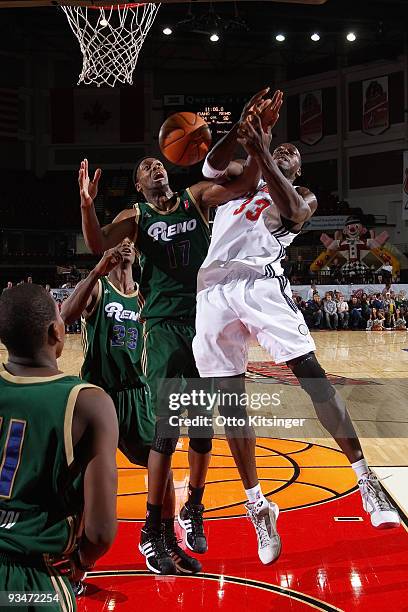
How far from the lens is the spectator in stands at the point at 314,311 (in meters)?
15.3

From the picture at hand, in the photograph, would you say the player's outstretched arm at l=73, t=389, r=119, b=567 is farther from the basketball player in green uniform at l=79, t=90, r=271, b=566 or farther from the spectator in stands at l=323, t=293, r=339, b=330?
the spectator in stands at l=323, t=293, r=339, b=330

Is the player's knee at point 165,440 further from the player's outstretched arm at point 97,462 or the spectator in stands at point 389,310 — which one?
the spectator in stands at point 389,310

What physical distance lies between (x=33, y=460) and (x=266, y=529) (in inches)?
75.4

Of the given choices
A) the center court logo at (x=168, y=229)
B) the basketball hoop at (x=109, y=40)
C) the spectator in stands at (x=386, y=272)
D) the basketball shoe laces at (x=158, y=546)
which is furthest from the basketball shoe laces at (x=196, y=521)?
the spectator in stands at (x=386, y=272)

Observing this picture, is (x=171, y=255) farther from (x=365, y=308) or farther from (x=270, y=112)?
(x=365, y=308)

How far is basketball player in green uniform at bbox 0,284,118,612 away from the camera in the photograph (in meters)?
1.48

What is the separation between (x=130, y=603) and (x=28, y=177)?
22531 mm

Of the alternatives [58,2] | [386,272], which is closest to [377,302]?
[386,272]

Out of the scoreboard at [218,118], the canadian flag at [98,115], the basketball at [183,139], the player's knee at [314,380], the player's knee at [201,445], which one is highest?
the canadian flag at [98,115]

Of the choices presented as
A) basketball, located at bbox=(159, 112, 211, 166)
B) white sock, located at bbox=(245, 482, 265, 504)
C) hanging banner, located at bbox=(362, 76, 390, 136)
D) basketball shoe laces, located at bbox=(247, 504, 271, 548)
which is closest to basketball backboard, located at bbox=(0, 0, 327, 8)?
basketball, located at bbox=(159, 112, 211, 166)

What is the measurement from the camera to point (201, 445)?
345 centimetres

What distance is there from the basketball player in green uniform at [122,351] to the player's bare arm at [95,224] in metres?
0.09

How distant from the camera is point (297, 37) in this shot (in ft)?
73.7

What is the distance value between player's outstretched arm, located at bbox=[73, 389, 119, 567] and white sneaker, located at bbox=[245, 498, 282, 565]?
1.76m
